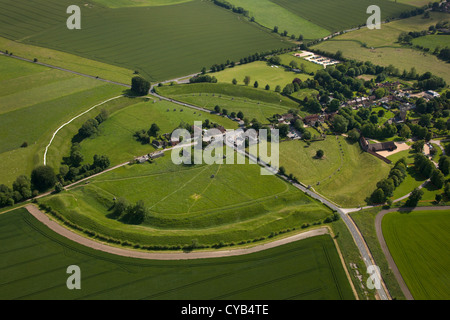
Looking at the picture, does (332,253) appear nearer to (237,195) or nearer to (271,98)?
(237,195)

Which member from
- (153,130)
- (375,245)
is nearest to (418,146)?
(375,245)

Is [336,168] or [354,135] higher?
[354,135]

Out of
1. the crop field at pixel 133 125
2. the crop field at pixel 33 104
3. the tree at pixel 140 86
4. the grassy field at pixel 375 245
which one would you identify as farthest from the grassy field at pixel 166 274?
the tree at pixel 140 86

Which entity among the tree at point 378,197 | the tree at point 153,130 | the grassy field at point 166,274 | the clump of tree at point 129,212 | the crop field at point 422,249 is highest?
the tree at point 153,130

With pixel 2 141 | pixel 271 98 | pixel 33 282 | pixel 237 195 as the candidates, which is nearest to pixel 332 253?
pixel 237 195

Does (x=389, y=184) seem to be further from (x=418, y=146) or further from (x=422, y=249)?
(x=418, y=146)

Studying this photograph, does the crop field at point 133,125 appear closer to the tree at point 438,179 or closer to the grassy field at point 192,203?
the grassy field at point 192,203

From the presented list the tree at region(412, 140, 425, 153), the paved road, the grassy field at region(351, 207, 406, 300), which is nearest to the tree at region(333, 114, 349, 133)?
the tree at region(412, 140, 425, 153)
